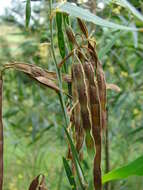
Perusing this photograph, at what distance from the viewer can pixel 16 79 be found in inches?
81.0

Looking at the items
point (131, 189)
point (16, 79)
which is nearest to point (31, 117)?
point (16, 79)

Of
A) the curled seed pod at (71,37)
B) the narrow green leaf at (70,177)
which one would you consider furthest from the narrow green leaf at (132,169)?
the curled seed pod at (71,37)

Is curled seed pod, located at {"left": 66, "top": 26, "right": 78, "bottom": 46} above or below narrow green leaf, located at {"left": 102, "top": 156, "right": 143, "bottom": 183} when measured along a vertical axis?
above

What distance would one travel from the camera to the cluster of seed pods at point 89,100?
540mm

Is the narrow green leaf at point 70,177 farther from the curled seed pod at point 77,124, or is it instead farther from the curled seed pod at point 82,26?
the curled seed pod at point 82,26

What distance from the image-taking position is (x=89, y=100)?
1.80ft

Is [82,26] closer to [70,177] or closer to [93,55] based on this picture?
[93,55]

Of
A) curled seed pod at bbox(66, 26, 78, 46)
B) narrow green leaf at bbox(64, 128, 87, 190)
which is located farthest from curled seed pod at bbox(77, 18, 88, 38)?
narrow green leaf at bbox(64, 128, 87, 190)

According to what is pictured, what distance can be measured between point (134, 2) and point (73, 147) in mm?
1065

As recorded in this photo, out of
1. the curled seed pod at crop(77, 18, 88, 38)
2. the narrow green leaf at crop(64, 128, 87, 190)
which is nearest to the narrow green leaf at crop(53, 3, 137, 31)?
the curled seed pod at crop(77, 18, 88, 38)

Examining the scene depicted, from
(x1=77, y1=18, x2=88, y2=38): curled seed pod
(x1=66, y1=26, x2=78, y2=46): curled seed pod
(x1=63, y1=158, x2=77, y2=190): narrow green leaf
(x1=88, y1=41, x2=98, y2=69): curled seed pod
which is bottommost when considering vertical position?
(x1=63, y1=158, x2=77, y2=190): narrow green leaf

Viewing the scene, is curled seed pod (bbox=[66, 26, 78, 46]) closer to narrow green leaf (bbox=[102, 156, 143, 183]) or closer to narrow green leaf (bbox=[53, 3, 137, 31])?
narrow green leaf (bbox=[53, 3, 137, 31])

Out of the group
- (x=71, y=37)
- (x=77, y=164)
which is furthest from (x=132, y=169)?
(x=71, y=37)

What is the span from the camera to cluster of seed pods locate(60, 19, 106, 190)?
21.3 inches
